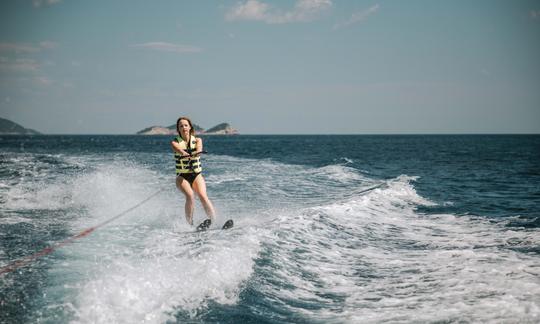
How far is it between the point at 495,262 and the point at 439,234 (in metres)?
2.66

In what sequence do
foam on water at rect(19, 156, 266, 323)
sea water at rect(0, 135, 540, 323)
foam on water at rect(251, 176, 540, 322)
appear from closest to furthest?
foam on water at rect(19, 156, 266, 323), sea water at rect(0, 135, 540, 323), foam on water at rect(251, 176, 540, 322)

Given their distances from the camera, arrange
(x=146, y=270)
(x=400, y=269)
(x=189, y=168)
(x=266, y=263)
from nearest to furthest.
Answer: (x=146, y=270), (x=266, y=263), (x=400, y=269), (x=189, y=168)

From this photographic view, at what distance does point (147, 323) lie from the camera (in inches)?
160

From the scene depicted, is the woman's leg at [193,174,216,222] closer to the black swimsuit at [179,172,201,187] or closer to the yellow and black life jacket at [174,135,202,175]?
the black swimsuit at [179,172,201,187]

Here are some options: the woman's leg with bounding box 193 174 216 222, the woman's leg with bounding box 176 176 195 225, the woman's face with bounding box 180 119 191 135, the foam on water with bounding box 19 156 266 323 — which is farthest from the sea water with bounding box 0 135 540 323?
the woman's face with bounding box 180 119 191 135

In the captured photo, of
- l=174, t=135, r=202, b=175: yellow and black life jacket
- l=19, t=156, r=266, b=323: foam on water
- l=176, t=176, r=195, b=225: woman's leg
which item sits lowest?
l=19, t=156, r=266, b=323: foam on water

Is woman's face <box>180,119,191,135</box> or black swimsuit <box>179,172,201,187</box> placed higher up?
woman's face <box>180,119,191,135</box>

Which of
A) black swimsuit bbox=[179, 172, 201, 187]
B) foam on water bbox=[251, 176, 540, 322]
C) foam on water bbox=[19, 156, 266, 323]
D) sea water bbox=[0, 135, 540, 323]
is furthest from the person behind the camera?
black swimsuit bbox=[179, 172, 201, 187]

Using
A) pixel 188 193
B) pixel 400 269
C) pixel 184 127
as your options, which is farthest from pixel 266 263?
pixel 184 127

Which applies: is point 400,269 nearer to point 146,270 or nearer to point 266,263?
point 266,263

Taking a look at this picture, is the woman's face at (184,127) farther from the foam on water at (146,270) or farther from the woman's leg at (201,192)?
the foam on water at (146,270)

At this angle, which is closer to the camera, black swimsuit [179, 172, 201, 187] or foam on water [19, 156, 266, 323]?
foam on water [19, 156, 266, 323]

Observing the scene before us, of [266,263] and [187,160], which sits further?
[187,160]

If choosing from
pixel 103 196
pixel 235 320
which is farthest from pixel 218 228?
pixel 103 196
